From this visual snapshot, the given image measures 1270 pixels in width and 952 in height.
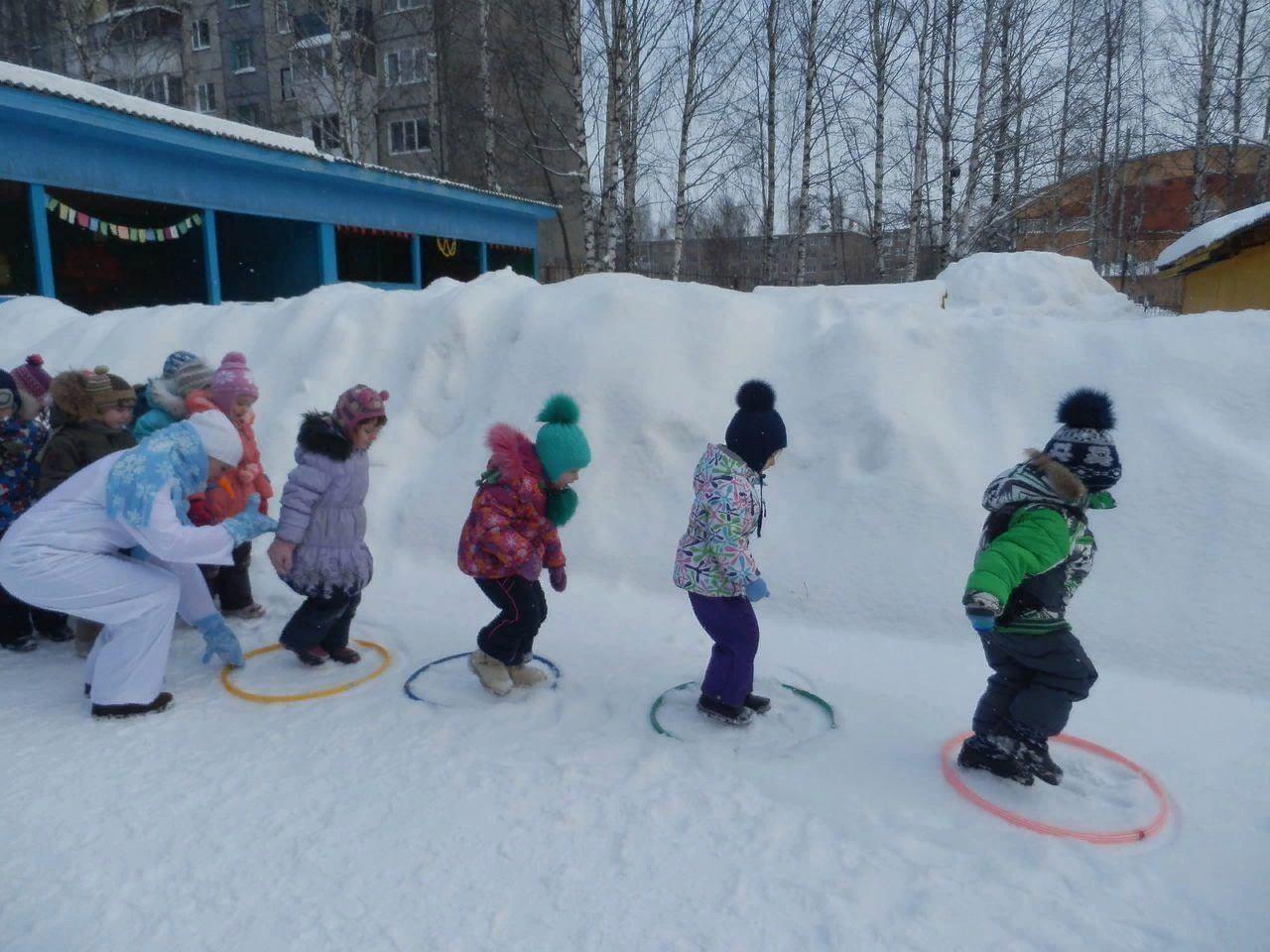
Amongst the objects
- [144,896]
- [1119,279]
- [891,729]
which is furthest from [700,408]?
[1119,279]

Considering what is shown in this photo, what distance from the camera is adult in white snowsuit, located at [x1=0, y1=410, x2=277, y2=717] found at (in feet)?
11.4

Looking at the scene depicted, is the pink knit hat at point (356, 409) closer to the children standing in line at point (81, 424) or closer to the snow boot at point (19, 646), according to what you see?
the children standing in line at point (81, 424)

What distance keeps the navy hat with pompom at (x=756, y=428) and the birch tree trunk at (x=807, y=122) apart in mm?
17036

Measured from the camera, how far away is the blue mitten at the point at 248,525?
144 inches

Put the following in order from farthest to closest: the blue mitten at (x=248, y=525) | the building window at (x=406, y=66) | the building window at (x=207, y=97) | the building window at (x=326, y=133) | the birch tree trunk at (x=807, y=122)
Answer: the building window at (x=207, y=97) < the building window at (x=326, y=133) < the building window at (x=406, y=66) < the birch tree trunk at (x=807, y=122) < the blue mitten at (x=248, y=525)

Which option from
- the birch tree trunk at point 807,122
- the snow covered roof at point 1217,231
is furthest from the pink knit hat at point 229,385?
the birch tree trunk at point 807,122

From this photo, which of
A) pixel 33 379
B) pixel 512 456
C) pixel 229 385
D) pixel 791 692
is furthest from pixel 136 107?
pixel 791 692

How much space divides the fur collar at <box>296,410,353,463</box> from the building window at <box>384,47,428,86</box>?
26400 mm

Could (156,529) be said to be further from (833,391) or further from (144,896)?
(833,391)

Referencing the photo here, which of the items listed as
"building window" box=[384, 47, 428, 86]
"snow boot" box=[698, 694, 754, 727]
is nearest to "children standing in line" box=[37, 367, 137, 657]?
"snow boot" box=[698, 694, 754, 727]

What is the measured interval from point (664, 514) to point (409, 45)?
28473 millimetres

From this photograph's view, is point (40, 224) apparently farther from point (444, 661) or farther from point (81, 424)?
→ point (444, 661)

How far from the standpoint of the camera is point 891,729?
11.9 feet

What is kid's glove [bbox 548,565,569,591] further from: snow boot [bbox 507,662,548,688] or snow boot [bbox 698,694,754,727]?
snow boot [bbox 698,694,754,727]
